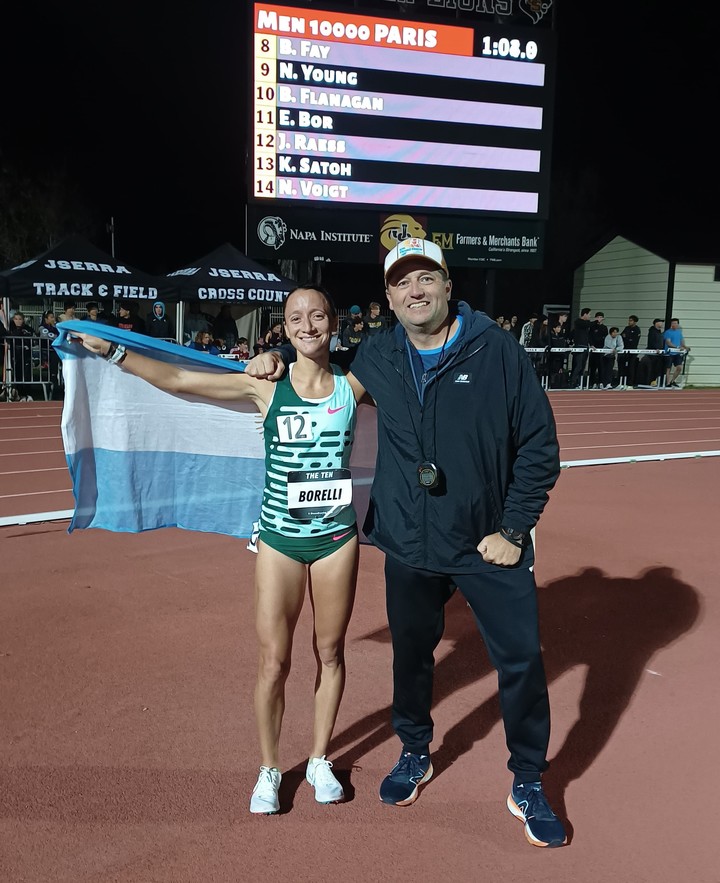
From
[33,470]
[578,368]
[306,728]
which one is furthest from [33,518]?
[578,368]

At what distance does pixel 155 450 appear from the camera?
151 inches

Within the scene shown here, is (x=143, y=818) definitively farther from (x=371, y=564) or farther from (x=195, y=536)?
(x=195, y=536)

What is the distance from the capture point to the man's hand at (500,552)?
2.84 meters

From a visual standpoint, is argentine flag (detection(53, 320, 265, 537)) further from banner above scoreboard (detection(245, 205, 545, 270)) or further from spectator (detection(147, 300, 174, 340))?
banner above scoreboard (detection(245, 205, 545, 270))

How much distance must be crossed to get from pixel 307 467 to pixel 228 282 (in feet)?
48.8

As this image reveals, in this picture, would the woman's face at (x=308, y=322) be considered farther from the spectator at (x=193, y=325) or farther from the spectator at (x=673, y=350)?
the spectator at (x=673, y=350)

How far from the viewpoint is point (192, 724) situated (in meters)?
3.72

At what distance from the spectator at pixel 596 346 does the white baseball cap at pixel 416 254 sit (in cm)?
2047

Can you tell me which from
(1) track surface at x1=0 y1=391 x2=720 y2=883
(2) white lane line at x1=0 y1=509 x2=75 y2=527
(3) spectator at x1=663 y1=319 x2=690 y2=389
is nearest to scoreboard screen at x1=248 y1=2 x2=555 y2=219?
(3) spectator at x1=663 y1=319 x2=690 y2=389

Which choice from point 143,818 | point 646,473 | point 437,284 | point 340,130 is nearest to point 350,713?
point 143,818

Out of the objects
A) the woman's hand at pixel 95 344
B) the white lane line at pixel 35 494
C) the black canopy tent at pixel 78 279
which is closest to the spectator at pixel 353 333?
the black canopy tent at pixel 78 279

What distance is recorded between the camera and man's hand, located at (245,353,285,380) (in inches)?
120

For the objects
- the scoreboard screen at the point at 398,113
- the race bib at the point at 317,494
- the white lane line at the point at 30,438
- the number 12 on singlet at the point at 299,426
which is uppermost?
the scoreboard screen at the point at 398,113

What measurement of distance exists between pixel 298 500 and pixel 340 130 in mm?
17441
